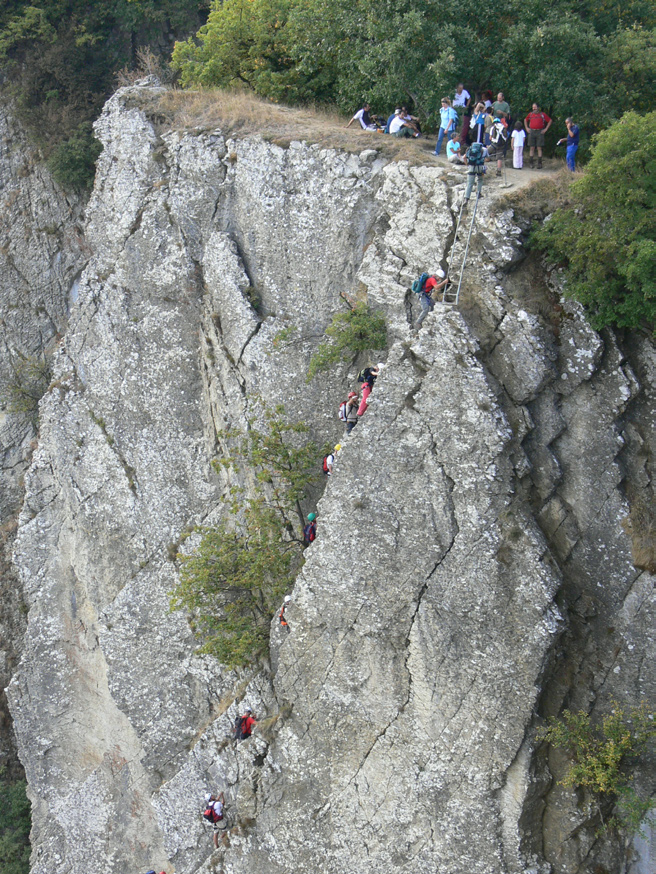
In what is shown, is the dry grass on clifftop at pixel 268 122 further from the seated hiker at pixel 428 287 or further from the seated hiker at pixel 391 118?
the seated hiker at pixel 428 287

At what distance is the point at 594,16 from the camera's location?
73.5 ft

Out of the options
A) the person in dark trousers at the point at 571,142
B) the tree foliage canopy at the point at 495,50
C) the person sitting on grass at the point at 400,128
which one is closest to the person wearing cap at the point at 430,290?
the person in dark trousers at the point at 571,142

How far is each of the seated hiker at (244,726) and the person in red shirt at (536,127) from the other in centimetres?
1693

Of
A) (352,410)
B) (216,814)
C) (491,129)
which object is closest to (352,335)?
(352,410)

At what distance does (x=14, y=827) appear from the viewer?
93.8 feet

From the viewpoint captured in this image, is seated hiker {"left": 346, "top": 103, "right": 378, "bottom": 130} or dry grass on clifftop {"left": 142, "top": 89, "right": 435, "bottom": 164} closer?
dry grass on clifftop {"left": 142, "top": 89, "right": 435, "bottom": 164}

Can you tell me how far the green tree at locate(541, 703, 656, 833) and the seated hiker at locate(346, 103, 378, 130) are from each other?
56.2 ft

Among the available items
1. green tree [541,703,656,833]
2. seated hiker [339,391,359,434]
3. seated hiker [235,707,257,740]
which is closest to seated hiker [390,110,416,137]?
seated hiker [339,391,359,434]

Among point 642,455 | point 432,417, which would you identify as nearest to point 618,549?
point 642,455

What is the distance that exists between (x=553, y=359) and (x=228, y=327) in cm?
987

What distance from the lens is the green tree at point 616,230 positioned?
1641 cm

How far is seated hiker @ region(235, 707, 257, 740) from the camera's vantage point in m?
20.3

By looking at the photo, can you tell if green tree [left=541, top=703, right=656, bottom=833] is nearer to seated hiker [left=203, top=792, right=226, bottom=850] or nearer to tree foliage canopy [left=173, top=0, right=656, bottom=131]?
seated hiker [left=203, top=792, right=226, bottom=850]

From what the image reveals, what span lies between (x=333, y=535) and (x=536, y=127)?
12.3 meters
